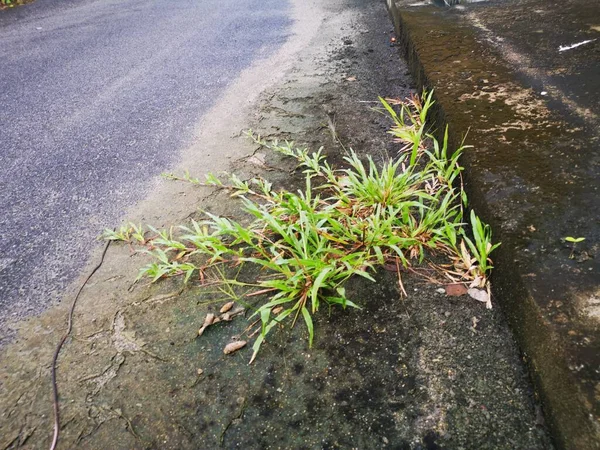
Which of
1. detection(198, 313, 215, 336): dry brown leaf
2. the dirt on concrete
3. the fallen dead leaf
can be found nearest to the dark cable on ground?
the dirt on concrete

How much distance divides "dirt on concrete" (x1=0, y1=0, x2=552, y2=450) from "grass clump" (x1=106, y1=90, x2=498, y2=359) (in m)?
0.08

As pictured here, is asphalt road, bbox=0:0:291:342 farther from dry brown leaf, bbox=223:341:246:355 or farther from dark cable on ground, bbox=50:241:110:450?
dry brown leaf, bbox=223:341:246:355

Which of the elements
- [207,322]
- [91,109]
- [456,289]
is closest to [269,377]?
[207,322]

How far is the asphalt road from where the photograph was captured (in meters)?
1.92

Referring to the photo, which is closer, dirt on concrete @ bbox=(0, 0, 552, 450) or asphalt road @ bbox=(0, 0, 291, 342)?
dirt on concrete @ bbox=(0, 0, 552, 450)

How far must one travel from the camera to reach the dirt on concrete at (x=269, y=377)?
112 cm

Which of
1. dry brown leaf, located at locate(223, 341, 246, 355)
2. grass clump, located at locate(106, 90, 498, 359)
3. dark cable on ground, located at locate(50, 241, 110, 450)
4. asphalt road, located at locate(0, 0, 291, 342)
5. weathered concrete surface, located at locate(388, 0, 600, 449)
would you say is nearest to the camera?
weathered concrete surface, located at locate(388, 0, 600, 449)

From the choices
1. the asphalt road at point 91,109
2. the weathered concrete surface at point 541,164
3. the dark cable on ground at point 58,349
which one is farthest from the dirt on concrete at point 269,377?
the asphalt road at point 91,109

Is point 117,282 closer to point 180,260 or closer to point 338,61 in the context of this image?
point 180,260

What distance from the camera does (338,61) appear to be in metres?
3.48

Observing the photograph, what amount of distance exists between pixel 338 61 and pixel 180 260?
2442 mm

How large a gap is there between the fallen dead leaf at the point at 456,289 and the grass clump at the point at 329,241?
0.03 m

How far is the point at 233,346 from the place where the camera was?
4.54 ft

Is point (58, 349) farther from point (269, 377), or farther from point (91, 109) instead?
point (91, 109)
